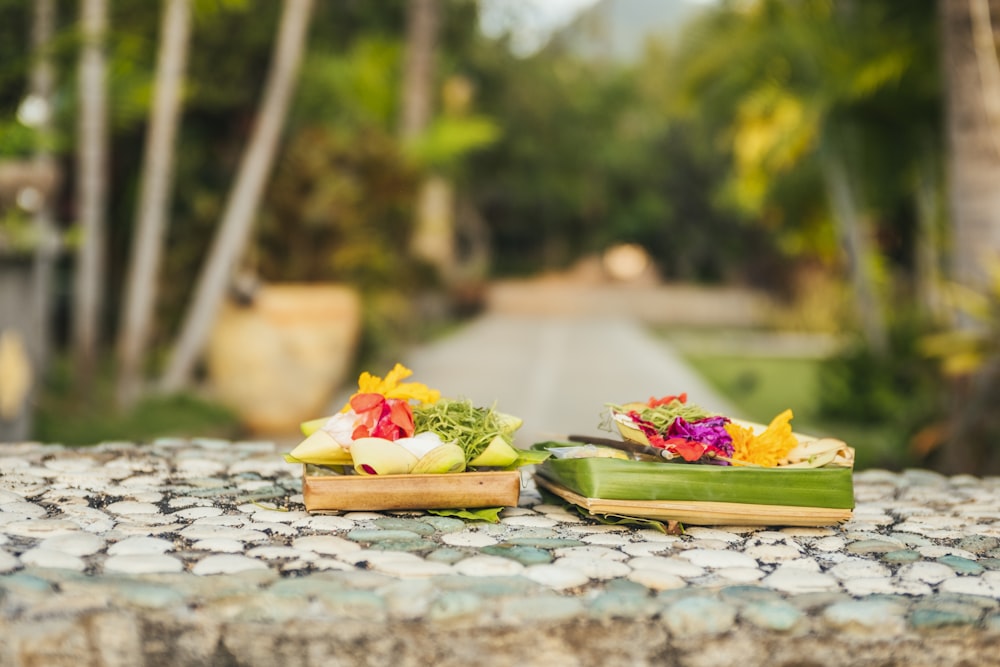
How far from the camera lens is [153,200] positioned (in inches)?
301

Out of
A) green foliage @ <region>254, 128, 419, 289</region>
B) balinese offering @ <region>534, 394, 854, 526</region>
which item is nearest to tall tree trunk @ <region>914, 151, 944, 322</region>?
green foliage @ <region>254, 128, 419, 289</region>

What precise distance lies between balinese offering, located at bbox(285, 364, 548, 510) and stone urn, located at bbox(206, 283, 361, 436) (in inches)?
217

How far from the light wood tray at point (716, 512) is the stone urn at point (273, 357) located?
5.82m

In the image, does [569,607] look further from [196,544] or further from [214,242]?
[214,242]

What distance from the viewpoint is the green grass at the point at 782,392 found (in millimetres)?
8758

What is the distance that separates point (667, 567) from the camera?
2.36 meters

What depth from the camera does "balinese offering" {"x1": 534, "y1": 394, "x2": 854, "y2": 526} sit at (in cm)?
266

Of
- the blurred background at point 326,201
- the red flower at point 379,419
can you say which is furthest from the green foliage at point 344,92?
the red flower at point 379,419

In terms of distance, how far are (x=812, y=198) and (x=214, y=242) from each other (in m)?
7.10

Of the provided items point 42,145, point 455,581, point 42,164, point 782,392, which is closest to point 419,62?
point 782,392

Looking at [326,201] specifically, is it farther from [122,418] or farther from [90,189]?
[122,418]

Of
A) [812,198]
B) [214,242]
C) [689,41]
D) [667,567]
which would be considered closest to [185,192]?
[214,242]

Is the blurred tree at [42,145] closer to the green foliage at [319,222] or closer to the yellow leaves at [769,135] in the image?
the green foliage at [319,222]

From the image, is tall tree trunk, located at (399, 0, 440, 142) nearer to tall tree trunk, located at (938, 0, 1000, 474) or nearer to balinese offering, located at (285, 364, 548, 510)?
tall tree trunk, located at (938, 0, 1000, 474)
